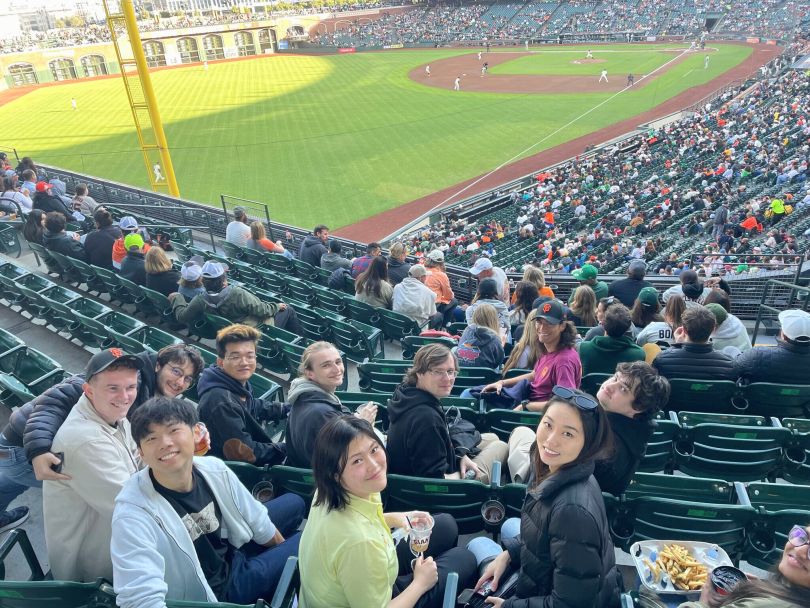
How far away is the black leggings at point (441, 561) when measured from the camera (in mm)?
3133

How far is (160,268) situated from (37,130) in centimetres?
3574

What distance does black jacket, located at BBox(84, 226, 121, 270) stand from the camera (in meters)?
9.38

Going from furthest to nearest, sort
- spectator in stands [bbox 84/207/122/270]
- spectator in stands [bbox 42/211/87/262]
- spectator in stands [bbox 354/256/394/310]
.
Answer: spectator in stands [bbox 42/211/87/262] < spectator in stands [bbox 84/207/122/270] < spectator in stands [bbox 354/256/394/310]

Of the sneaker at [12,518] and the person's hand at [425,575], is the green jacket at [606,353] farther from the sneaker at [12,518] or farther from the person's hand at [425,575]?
the sneaker at [12,518]

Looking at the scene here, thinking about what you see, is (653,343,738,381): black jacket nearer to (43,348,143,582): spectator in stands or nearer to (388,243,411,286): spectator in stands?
(43,348,143,582): spectator in stands

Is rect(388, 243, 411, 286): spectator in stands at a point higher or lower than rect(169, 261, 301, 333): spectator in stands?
lower

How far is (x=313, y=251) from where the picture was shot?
11.3 meters

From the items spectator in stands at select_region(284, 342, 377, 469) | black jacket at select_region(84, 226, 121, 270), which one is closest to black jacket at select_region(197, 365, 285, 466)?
spectator in stands at select_region(284, 342, 377, 469)

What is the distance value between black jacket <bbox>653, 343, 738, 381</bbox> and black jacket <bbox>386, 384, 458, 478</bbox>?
255cm

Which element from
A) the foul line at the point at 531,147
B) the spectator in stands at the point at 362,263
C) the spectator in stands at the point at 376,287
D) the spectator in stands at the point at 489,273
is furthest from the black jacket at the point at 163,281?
the foul line at the point at 531,147

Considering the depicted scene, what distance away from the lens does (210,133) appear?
3278 cm

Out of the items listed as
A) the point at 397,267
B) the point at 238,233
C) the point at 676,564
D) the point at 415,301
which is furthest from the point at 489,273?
the point at 238,233

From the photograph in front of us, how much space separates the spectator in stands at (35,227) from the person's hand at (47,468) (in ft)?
26.5

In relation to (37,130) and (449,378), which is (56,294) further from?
(37,130)
